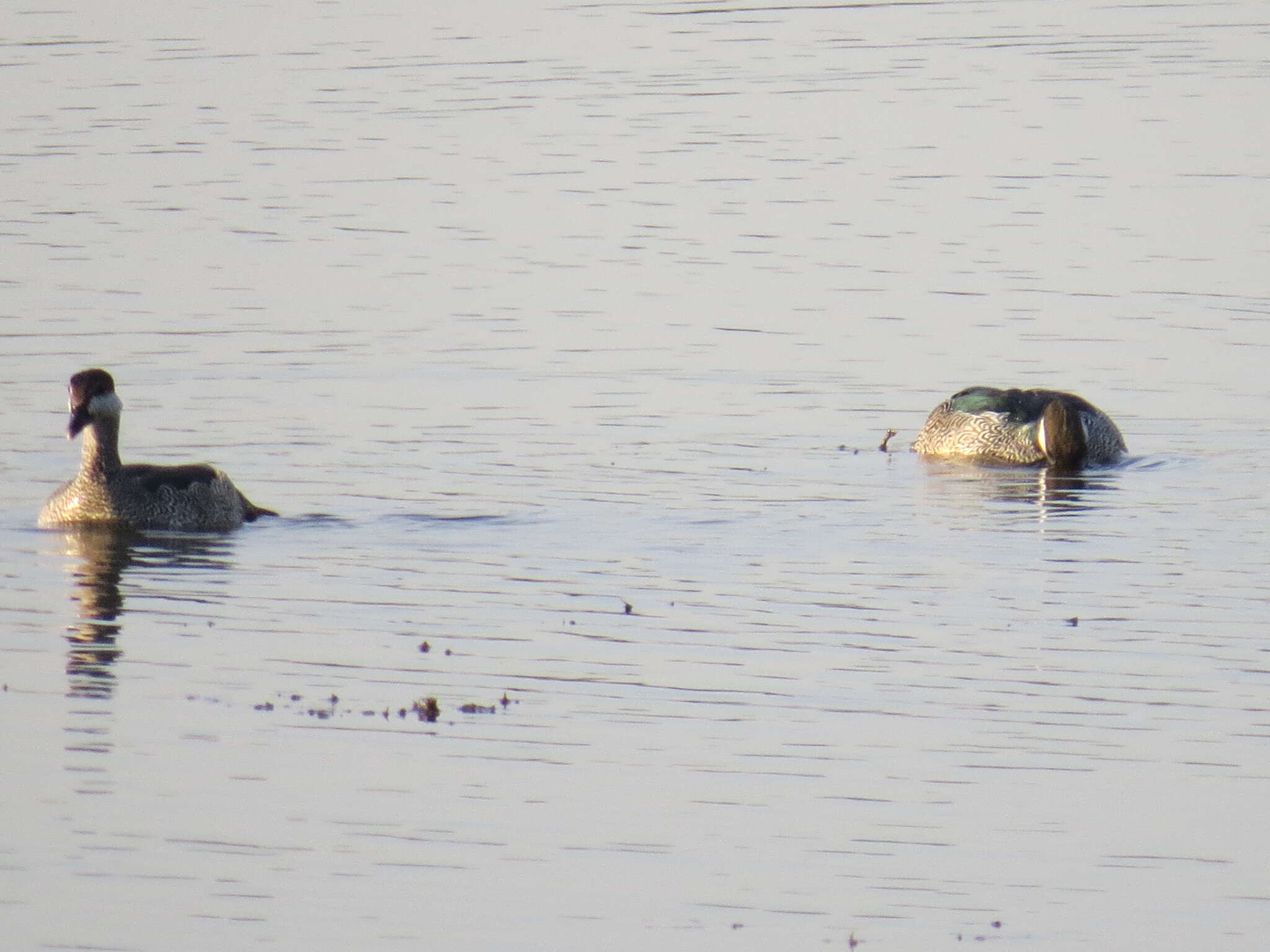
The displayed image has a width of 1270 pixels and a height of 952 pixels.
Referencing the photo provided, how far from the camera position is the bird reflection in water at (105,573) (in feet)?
42.7

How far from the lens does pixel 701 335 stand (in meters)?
25.3

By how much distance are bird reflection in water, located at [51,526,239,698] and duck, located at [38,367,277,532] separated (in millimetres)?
123

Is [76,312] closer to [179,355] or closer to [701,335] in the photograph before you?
[179,355]

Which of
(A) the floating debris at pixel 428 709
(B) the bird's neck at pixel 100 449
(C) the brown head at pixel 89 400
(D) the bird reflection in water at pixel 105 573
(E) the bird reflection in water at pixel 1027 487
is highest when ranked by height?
(C) the brown head at pixel 89 400

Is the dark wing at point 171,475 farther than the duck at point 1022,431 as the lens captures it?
No

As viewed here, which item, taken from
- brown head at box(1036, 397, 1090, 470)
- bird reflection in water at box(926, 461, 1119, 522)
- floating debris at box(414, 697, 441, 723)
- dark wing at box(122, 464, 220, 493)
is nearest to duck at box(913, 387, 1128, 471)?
brown head at box(1036, 397, 1090, 470)

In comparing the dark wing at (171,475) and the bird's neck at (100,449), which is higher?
the bird's neck at (100,449)

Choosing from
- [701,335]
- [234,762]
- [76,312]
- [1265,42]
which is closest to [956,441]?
[701,335]

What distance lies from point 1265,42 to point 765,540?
29.9m

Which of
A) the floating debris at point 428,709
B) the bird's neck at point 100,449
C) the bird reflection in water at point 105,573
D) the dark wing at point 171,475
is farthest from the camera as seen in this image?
the bird's neck at point 100,449

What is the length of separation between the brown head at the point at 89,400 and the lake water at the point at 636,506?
0.95 m

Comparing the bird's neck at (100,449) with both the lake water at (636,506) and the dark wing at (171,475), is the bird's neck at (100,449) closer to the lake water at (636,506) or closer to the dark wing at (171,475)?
the dark wing at (171,475)

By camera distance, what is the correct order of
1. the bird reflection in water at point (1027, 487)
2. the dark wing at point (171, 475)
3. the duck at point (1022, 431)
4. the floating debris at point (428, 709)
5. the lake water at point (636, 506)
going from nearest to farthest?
the lake water at point (636, 506)
the floating debris at point (428, 709)
the dark wing at point (171, 475)
the bird reflection in water at point (1027, 487)
the duck at point (1022, 431)

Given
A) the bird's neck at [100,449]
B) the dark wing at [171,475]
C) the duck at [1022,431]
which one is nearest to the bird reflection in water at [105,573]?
the dark wing at [171,475]
